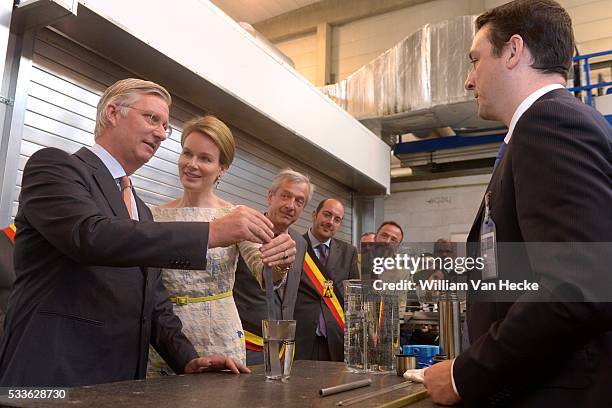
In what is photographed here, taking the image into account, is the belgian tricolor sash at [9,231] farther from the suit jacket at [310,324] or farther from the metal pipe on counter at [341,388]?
the metal pipe on counter at [341,388]

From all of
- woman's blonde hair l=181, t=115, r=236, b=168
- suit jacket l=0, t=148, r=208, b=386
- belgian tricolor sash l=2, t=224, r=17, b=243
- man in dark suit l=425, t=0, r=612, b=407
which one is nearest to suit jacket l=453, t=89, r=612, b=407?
man in dark suit l=425, t=0, r=612, b=407

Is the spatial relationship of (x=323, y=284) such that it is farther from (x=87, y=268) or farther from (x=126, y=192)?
(x=87, y=268)

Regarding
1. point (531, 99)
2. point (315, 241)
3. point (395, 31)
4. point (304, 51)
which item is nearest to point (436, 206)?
point (395, 31)

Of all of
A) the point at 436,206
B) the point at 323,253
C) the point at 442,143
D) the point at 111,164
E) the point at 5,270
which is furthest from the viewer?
the point at 436,206

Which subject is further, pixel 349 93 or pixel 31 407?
pixel 349 93

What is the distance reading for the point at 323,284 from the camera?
9.23 ft

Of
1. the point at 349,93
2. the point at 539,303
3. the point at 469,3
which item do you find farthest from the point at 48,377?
the point at 469,3

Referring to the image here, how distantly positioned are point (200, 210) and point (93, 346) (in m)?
0.73

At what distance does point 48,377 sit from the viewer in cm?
103

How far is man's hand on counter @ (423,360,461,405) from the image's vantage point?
822mm

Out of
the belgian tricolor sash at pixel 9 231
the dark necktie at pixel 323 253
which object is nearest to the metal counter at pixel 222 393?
the belgian tricolor sash at pixel 9 231

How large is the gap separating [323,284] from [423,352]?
58.6 inches

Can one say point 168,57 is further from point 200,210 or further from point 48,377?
point 48,377

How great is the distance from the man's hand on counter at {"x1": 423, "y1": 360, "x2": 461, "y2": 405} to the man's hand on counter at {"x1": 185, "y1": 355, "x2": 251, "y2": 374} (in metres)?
0.45
